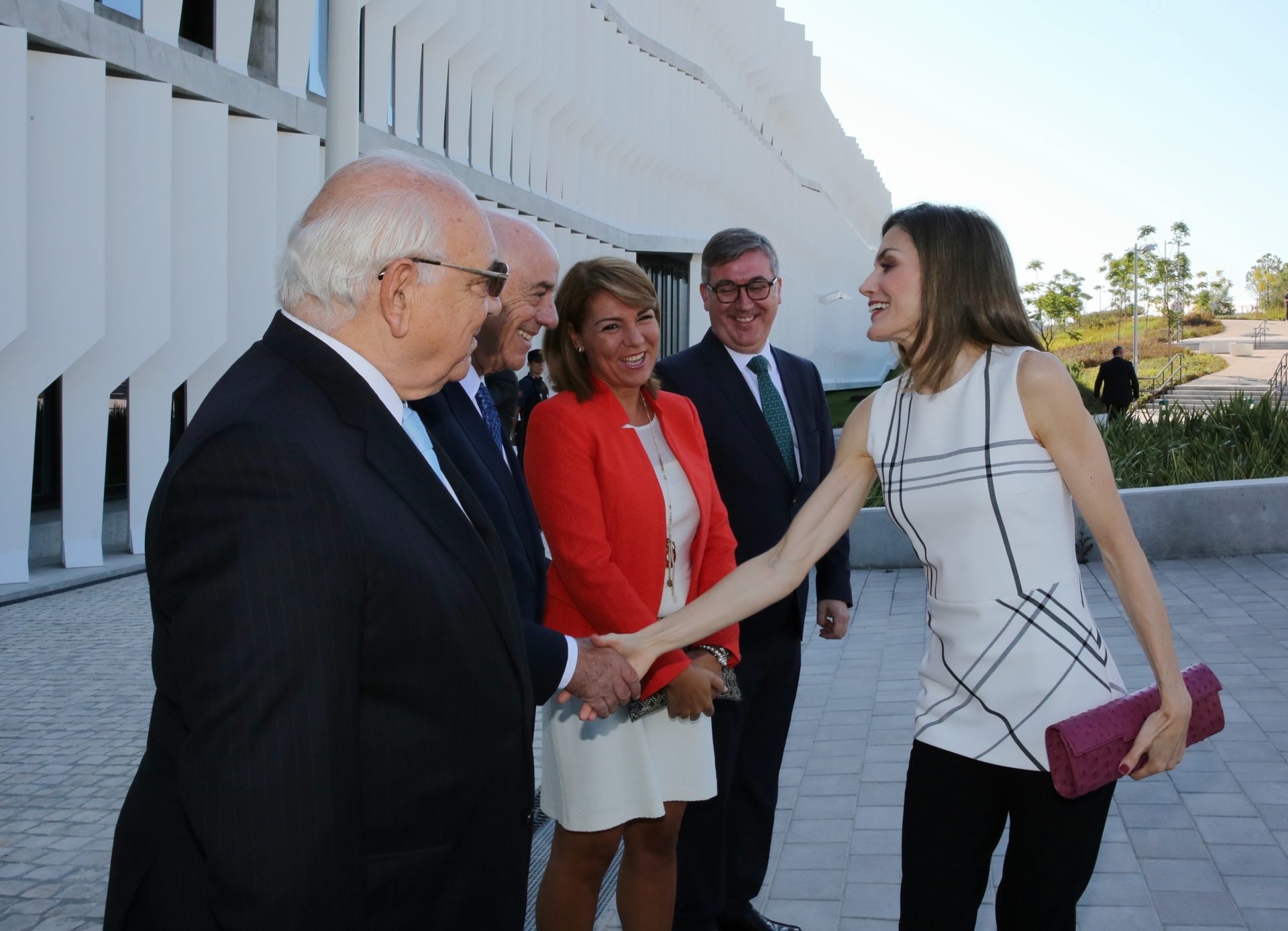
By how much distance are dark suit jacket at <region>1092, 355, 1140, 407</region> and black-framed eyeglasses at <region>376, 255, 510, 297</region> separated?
1938cm

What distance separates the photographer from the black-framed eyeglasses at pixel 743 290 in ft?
12.9

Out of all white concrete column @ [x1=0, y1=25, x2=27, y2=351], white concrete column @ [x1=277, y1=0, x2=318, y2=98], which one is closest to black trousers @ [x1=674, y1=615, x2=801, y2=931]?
white concrete column @ [x1=0, y1=25, x2=27, y2=351]

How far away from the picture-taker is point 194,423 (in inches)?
63.2

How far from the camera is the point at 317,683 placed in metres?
1.50

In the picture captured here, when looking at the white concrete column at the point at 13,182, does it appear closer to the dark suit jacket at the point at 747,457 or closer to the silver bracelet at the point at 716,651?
the dark suit jacket at the point at 747,457

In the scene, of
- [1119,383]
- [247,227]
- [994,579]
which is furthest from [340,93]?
[1119,383]

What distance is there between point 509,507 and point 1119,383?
19.2m

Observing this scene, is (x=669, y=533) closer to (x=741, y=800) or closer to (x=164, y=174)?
(x=741, y=800)

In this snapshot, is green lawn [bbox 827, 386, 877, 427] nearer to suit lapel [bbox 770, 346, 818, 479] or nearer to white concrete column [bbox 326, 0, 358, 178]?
white concrete column [bbox 326, 0, 358, 178]

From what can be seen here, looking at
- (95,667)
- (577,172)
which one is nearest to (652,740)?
(95,667)

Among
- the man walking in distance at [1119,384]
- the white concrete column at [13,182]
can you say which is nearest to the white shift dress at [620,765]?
the white concrete column at [13,182]

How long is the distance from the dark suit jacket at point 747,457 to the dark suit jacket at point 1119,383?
57.2ft

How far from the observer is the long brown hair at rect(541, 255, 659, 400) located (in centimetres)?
325

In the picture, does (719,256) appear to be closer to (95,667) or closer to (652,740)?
(652,740)
